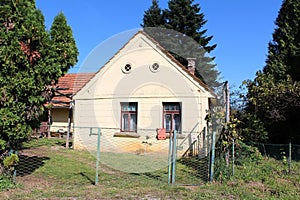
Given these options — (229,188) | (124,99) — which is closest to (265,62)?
(124,99)

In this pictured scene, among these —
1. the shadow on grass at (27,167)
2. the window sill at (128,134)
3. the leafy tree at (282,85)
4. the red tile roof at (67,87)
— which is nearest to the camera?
the shadow on grass at (27,167)

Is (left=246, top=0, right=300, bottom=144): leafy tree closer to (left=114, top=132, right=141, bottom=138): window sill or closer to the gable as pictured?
the gable

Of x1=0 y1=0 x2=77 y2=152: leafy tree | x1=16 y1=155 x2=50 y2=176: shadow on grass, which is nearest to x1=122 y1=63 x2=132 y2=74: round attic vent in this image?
x1=16 y1=155 x2=50 y2=176: shadow on grass

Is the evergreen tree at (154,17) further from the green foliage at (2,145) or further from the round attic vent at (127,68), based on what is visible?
the green foliage at (2,145)

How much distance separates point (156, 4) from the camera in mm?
28516

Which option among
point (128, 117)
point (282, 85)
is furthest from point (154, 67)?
point (282, 85)

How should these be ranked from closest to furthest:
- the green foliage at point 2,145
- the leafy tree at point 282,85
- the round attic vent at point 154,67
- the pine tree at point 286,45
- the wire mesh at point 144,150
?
the green foliage at point 2,145
the wire mesh at point 144,150
the leafy tree at point 282,85
the round attic vent at point 154,67
the pine tree at point 286,45

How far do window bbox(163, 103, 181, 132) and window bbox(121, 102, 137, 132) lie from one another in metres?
1.48

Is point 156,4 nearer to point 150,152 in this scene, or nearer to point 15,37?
point 150,152

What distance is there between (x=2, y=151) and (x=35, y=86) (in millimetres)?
1630

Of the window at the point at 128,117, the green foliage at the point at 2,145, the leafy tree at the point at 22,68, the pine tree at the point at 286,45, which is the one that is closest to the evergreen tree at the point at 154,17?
the pine tree at the point at 286,45

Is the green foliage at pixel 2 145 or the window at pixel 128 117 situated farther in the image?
the window at pixel 128 117

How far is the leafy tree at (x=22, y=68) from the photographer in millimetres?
6000

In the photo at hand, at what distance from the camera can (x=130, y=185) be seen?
684 cm
